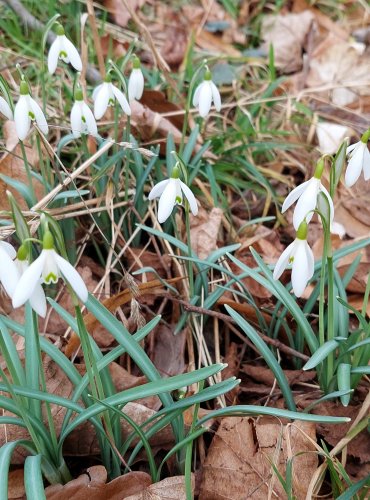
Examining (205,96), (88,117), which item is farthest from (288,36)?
(88,117)

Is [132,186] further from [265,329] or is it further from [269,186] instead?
[265,329]

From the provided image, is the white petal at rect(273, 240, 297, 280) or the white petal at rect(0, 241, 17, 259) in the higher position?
the white petal at rect(0, 241, 17, 259)

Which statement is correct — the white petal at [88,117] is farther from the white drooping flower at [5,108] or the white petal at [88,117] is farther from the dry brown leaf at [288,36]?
the dry brown leaf at [288,36]

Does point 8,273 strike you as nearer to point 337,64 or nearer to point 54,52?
point 54,52

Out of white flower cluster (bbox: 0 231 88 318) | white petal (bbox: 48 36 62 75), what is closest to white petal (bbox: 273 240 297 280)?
white flower cluster (bbox: 0 231 88 318)

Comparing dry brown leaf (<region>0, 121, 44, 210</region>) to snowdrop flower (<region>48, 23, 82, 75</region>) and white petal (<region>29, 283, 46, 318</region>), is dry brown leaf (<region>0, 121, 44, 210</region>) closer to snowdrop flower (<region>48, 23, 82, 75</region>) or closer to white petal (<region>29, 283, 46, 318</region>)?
snowdrop flower (<region>48, 23, 82, 75</region>)

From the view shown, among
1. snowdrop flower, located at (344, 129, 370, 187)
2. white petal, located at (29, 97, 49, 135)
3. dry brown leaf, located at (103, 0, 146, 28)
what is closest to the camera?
snowdrop flower, located at (344, 129, 370, 187)
